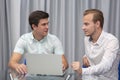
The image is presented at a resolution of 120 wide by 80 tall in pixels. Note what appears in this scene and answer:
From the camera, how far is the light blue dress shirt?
2.85 meters

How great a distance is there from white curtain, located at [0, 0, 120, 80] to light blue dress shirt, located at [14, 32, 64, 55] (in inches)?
26.9

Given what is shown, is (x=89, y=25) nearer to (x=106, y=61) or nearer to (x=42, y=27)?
(x=106, y=61)

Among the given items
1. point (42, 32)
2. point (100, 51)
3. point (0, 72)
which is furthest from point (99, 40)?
point (0, 72)

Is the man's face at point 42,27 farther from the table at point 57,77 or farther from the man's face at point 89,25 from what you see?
the table at point 57,77

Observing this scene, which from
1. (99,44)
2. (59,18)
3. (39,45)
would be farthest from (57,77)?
(59,18)

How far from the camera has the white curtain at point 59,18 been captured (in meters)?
3.52

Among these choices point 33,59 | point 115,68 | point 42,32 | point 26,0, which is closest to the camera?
point 33,59

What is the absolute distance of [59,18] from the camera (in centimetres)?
357

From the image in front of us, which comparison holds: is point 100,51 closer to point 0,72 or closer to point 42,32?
point 42,32

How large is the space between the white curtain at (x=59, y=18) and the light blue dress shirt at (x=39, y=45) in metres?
0.68

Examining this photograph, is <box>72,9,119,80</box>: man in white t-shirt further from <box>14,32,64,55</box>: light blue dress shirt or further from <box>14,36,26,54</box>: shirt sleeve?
<box>14,36,26,54</box>: shirt sleeve

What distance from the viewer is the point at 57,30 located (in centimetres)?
358

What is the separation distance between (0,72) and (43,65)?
2.14 feet

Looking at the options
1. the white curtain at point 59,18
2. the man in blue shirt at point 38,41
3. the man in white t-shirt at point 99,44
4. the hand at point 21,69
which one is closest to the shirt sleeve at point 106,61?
the man in white t-shirt at point 99,44
